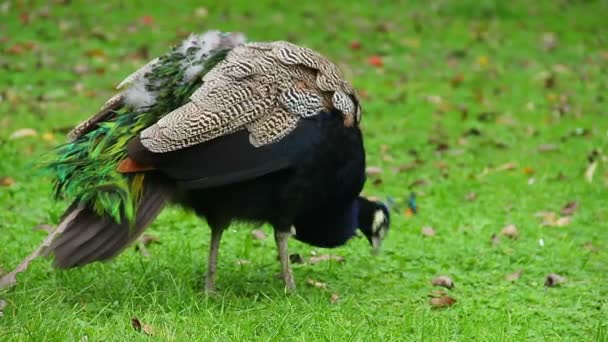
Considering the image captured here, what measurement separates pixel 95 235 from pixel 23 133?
3456 mm

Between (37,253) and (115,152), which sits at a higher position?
(115,152)

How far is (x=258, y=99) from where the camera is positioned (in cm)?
482

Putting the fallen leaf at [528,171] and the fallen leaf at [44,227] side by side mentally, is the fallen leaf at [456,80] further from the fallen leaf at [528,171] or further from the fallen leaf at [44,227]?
the fallen leaf at [44,227]

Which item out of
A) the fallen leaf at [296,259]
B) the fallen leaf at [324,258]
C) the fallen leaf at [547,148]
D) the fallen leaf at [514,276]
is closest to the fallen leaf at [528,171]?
the fallen leaf at [547,148]

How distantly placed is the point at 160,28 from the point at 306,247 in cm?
585

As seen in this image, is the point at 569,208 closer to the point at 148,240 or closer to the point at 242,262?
the point at 242,262

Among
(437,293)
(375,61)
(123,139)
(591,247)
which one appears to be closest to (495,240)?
(591,247)

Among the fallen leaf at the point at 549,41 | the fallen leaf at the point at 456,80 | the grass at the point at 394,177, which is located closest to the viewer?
the grass at the point at 394,177

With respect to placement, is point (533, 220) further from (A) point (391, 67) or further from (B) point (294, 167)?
(A) point (391, 67)

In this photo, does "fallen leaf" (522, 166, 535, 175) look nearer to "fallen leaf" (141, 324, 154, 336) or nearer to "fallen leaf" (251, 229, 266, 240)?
"fallen leaf" (251, 229, 266, 240)

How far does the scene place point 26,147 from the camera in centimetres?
757

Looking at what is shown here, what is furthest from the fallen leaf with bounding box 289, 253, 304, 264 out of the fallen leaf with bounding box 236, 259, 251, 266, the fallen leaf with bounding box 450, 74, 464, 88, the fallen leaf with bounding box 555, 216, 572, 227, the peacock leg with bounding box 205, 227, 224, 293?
the fallen leaf with bounding box 450, 74, 464, 88

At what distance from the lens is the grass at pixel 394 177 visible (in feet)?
15.4

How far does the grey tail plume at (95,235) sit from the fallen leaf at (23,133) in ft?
10.6
